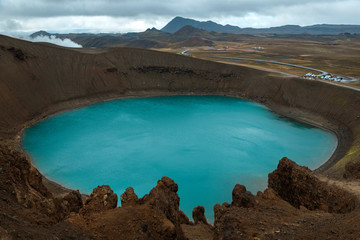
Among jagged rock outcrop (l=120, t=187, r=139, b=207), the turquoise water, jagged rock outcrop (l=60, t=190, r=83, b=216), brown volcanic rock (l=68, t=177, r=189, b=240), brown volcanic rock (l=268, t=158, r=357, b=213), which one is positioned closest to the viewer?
brown volcanic rock (l=68, t=177, r=189, b=240)

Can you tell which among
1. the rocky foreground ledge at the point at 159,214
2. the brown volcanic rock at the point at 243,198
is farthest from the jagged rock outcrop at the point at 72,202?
the brown volcanic rock at the point at 243,198

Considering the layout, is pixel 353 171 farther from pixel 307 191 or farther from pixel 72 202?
pixel 72 202

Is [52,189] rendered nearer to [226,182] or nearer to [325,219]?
[226,182]

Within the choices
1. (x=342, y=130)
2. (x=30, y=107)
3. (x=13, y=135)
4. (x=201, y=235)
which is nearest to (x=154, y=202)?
(x=201, y=235)

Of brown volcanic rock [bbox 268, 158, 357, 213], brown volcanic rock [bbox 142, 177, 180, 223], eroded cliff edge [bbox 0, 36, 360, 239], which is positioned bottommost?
brown volcanic rock [bbox 268, 158, 357, 213]

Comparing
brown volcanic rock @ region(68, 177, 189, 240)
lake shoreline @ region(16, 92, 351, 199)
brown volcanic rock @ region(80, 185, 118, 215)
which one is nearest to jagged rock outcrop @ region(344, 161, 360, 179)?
lake shoreline @ region(16, 92, 351, 199)

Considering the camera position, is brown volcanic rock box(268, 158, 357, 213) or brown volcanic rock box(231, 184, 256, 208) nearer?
brown volcanic rock box(231, 184, 256, 208)

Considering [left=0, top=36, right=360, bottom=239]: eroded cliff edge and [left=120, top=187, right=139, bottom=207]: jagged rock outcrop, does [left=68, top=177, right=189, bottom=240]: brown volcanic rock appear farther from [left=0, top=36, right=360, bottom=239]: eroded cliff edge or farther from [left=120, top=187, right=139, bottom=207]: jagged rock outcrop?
[left=0, top=36, right=360, bottom=239]: eroded cliff edge
